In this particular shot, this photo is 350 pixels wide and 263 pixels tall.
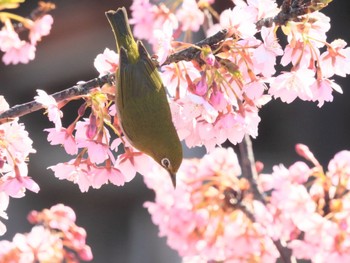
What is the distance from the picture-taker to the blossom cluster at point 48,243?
1845 millimetres

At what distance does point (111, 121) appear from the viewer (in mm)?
1257

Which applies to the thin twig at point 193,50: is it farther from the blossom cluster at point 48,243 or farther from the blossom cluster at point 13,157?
the blossom cluster at point 48,243

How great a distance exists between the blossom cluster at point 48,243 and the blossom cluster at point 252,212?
0.38 meters

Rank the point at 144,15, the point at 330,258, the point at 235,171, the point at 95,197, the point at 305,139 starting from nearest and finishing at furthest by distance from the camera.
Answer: the point at 330,258 → the point at 235,171 → the point at 144,15 → the point at 305,139 → the point at 95,197

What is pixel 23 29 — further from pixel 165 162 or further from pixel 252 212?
pixel 165 162

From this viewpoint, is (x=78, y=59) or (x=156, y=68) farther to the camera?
(x=78, y=59)

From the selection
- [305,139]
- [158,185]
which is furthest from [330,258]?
[305,139]

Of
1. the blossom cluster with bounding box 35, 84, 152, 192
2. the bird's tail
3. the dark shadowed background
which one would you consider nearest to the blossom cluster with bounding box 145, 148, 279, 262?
the blossom cluster with bounding box 35, 84, 152, 192

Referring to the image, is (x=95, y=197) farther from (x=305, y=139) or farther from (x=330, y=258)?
(x=330, y=258)

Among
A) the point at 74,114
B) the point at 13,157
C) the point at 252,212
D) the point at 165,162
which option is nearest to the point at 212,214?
the point at 252,212

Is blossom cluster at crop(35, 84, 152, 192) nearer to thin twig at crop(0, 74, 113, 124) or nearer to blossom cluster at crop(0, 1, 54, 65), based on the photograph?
thin twig at crop(0, 74, 113, 124)

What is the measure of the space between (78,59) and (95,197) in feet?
2.81

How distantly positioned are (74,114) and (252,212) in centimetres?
222

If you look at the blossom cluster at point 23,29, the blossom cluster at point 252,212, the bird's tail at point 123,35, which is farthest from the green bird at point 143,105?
the blossom cluster at point 23,29
